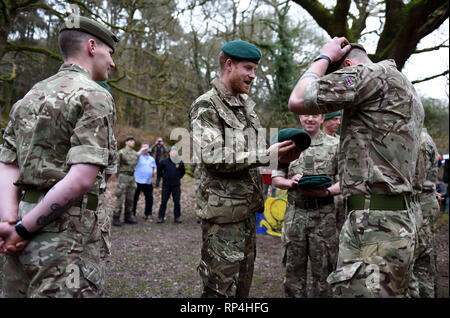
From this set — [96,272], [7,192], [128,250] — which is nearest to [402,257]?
[96,272]

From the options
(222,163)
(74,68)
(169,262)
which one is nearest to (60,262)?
(74,68)

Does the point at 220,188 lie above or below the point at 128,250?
above

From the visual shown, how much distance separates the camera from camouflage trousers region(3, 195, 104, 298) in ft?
5.67

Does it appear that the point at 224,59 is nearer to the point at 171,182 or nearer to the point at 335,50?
the point at 335,50

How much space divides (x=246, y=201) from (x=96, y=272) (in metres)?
1.27

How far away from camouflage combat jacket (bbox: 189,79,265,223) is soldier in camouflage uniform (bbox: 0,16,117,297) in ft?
2.53

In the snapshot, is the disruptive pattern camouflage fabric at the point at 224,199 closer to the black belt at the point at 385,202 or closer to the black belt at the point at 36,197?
the black belt at the point at 385,202

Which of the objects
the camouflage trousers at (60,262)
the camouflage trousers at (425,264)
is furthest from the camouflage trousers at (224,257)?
the camouflage trousers at (425,264)

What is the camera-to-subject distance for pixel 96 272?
6.16ft

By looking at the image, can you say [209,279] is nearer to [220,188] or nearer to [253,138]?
[220,188]

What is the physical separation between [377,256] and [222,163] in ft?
3.80

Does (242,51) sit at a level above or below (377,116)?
above

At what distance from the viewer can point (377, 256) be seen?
6.61ft

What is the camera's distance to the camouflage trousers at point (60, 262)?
1.73 m
